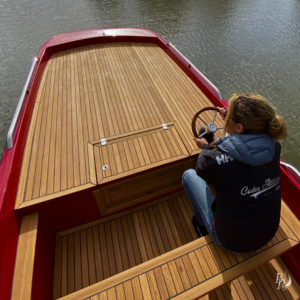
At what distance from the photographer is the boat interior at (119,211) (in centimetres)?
181

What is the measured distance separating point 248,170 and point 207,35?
10.7m

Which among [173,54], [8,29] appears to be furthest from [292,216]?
[8,29]

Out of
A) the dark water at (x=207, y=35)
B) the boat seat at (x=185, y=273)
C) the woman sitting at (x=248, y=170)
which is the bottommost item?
the boat seat at (x=185, y=273)

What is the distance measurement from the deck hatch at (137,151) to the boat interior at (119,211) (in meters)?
0.01

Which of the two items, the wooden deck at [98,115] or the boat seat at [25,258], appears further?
the wooden deck at [98,115]

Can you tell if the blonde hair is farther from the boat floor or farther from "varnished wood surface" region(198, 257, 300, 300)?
"varnished wood surface" region(198, 257, 300, 300)

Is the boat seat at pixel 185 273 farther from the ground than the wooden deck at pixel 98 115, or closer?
closer

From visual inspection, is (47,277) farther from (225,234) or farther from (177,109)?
(177,109)

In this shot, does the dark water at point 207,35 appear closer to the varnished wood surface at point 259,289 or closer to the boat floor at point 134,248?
the varnished wood surface at point 259,289

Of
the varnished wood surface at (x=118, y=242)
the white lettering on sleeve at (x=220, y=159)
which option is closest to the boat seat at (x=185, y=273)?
the varnished wood surface at (x=118, y=242)

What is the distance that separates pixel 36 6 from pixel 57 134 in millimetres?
15229

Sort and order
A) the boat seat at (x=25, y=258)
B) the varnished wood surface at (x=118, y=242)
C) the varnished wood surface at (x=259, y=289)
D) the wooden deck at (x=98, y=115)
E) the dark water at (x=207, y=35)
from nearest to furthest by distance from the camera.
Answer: the boat seat at (x=25, y=258), the varnished wood surface at (x=259, y=289), the varnished wood surface at (x=118, y=242), the wooden deck at (x=98, y=115), the dark water at (x=207, y=35)

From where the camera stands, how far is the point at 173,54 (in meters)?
4.98

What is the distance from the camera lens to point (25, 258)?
185cm
